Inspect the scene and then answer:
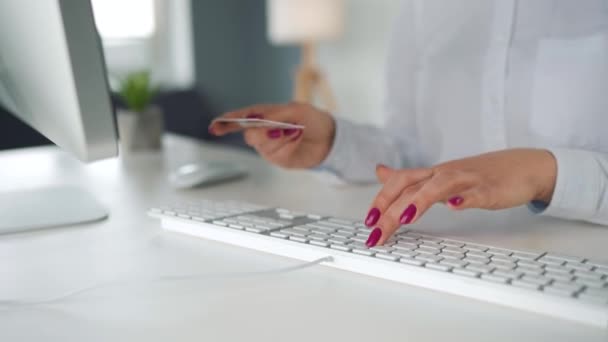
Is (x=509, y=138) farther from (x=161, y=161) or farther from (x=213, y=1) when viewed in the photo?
(x=213, y=1)

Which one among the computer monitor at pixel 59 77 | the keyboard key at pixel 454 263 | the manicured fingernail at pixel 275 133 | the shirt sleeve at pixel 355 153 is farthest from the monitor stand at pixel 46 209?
the keyboard key at pixel 454 263

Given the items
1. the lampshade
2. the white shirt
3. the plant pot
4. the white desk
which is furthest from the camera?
the lampshade

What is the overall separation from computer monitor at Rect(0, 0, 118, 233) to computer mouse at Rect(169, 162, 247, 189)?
0.22 m

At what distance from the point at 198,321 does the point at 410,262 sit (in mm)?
182

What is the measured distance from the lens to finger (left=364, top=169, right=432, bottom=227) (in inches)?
24.1

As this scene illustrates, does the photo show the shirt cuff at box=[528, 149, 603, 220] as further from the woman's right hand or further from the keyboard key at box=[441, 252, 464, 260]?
the woman's right hand

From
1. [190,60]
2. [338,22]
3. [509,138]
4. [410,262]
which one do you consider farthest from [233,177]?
[190,60]

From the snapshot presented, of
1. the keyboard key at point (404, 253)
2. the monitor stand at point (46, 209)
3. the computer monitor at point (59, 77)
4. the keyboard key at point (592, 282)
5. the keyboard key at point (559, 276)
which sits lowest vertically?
the monitor stand at point (46, 209)

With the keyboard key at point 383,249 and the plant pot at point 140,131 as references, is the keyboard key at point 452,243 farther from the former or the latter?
the plant pot at point 140,131

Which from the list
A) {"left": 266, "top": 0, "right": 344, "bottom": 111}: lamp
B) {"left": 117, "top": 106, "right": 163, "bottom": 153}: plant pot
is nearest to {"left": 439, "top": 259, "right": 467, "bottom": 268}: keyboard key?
{"left": 117, "top": 106, "right": 163, "bottom": 153}: plant pot

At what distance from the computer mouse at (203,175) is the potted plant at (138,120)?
34cm

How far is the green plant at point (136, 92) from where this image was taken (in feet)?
4.62

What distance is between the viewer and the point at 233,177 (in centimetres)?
106

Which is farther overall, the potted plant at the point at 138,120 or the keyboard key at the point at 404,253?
the potted plant at the point at 138,120
